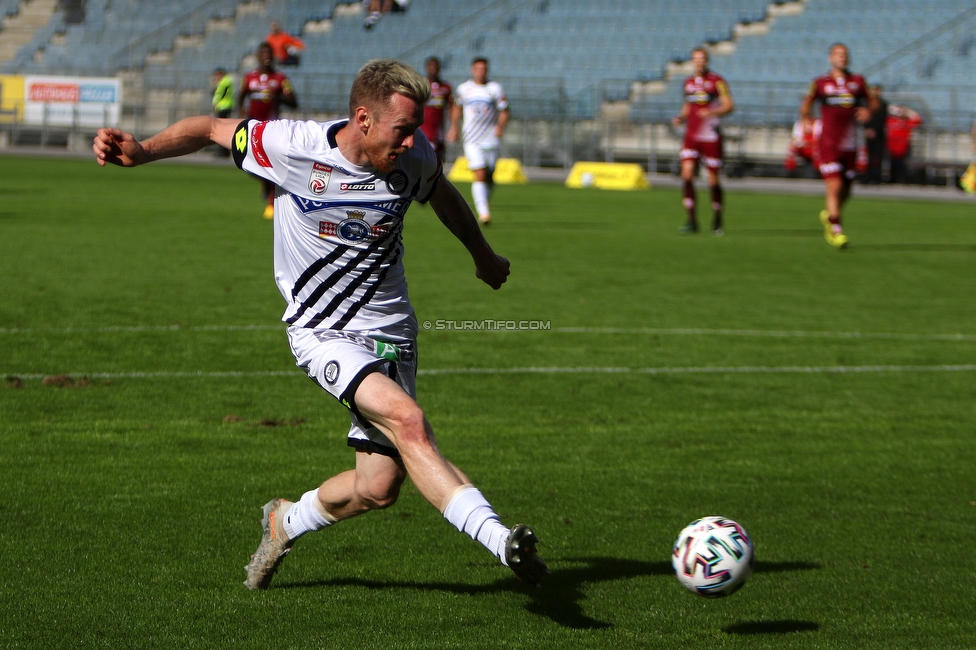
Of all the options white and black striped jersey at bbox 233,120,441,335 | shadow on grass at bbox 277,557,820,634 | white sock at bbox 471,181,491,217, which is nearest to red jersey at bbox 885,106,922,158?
white sock at bbox 471,181,491,217

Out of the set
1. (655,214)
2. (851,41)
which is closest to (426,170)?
(655,214)

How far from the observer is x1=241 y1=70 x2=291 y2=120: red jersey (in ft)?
60.1

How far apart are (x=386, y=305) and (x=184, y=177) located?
2475 cm

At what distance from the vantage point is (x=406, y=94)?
3805 mm

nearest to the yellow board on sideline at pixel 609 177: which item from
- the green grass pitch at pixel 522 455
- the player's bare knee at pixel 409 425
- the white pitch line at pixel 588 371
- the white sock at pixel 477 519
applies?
the green grass pitch at pixel 522 455

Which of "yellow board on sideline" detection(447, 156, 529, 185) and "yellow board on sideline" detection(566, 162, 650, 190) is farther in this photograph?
"yellow board on sideline" detection(447, 156, 529, 185)

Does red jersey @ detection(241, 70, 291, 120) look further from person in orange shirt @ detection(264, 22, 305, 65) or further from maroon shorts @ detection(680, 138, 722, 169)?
person in orange shirt @ detection(264, 22, 305, 65)

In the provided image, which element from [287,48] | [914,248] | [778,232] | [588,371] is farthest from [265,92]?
[287,48]

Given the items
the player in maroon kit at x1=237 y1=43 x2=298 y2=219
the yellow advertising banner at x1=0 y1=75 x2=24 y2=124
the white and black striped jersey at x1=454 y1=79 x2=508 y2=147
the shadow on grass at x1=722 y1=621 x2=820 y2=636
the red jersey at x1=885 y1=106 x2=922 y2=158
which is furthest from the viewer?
the yellow advertising banner at x1=0 y1=75 x2=24 y2=124

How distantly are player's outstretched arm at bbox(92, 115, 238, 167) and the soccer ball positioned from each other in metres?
2.11

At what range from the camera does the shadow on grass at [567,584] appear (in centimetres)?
409

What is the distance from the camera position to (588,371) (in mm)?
8133

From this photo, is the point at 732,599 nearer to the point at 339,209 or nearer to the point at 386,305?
the point at 386,305

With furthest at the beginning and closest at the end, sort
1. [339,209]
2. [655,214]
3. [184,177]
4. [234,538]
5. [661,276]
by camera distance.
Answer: [184,177] → [655,214] → [661,276] → [234,538] → [339,209]
